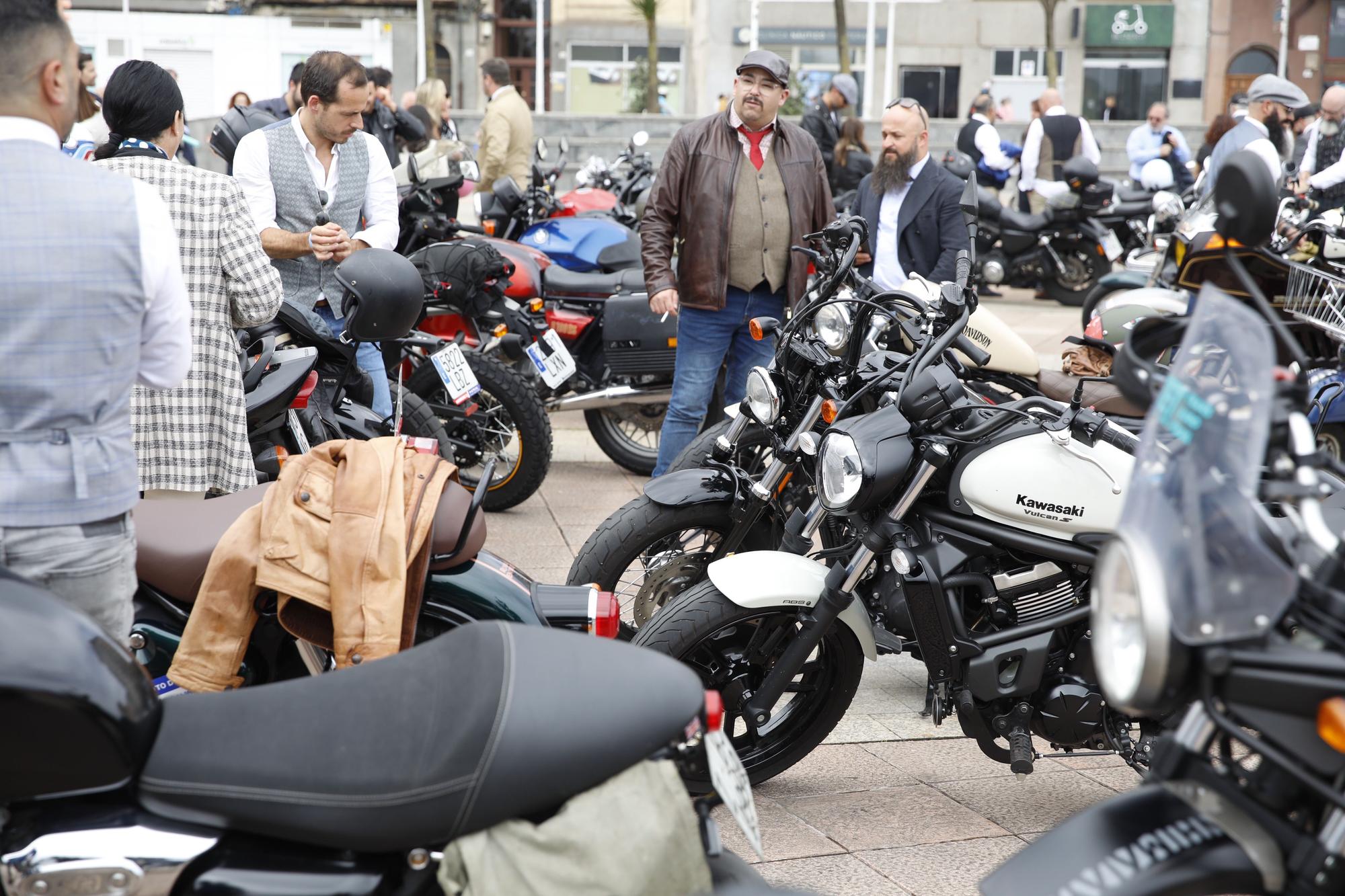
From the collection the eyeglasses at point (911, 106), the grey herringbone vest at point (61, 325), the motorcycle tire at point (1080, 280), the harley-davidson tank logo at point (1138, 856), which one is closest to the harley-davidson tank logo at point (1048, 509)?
the harley-davidson tank logo at point (1138, 856)

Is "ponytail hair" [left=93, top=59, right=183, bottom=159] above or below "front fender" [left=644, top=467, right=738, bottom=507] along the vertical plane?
above

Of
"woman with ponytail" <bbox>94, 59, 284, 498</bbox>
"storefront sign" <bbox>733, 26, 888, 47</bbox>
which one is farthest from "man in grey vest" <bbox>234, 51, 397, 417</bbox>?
"storefront sign" <bbox>733, 26, 888, 47</bbox>

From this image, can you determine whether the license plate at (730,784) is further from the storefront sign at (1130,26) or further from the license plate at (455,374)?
the storefront sign at (1130,26)

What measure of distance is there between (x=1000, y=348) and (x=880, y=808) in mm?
1819

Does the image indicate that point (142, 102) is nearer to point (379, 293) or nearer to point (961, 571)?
point (379, 293)

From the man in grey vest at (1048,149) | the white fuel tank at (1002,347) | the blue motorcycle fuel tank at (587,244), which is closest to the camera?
the white fuel tank at (1002,347)

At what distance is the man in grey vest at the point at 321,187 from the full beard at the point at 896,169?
7.57ft

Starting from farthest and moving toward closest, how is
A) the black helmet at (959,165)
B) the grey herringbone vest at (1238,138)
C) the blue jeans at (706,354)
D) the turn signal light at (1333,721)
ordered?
the black helmet at (959,165) → the grey herringbone vest at (1238,138) → the blue jeans at (706,354) → the turn signal light at (1333,721)

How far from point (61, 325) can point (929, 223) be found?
4634mm

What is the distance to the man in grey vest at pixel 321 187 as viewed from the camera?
16.4 feet

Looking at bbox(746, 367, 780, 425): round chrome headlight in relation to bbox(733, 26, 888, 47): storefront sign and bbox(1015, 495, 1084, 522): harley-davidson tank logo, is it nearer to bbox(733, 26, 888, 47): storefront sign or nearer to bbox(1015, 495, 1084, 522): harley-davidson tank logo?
bbox(1015, 495, 1084, 522): harley-davidson tank logo

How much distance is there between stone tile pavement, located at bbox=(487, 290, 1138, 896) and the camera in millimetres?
3205

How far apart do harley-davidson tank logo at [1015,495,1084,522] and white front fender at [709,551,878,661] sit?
48 cm

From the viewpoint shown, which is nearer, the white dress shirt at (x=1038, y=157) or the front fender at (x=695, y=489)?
the front fender at (x=695, y=489)
